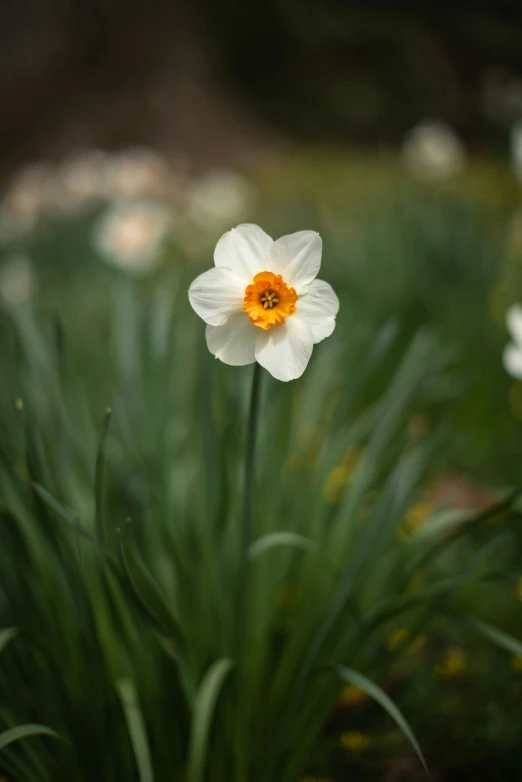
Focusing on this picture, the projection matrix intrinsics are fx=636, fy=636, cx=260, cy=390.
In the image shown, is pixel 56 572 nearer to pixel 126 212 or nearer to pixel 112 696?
pixel 112 696

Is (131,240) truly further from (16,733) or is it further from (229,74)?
(229,74)

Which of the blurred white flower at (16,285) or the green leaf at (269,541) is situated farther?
the blurred white flower at (16,285)

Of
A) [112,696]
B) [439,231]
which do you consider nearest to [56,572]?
[112,696]

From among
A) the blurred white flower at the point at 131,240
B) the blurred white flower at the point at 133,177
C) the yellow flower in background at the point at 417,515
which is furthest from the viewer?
the blurred white flower at the point at 133,177

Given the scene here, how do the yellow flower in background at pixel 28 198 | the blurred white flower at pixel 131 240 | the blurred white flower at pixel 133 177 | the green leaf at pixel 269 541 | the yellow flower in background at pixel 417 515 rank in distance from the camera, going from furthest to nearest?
the blurred white flower at pixel 133 177 → the yellow flower in background at pixel 28 198 → the blurred white flower at pixel 131 240 → the yellow flower in background at pixel 417 515 → the green leaf at pixel 269 541

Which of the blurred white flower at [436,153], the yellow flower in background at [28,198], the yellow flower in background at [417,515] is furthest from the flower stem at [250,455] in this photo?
the yellow flower in background at [28,198]

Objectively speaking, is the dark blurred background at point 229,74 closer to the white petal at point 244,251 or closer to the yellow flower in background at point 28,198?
the yellow flower in background at point 28,198
